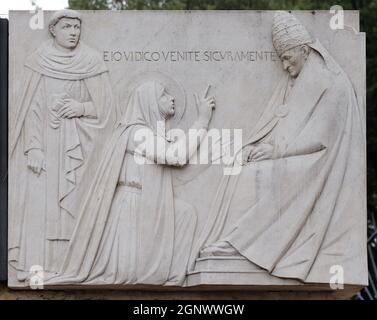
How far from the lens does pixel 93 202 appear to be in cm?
2042

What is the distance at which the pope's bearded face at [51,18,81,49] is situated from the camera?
815 inches

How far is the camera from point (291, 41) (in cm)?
2056

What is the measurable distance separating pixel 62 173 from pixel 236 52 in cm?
240

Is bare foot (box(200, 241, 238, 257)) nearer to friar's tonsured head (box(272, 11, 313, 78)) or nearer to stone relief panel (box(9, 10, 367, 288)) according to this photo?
stone relief panel (box(9, 10, 367, 288))

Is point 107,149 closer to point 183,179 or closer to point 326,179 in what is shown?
point 183,179

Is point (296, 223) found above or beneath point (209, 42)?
beneath

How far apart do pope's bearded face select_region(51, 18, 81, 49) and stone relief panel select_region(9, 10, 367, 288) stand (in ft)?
0.08

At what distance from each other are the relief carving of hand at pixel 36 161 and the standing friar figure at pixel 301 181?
1962 mm

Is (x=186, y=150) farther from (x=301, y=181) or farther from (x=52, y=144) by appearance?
(x=52, y=144)

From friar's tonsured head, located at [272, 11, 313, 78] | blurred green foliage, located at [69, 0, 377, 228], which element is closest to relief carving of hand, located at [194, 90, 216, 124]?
friar's tonsured head, located at [272, 11, 313, 78]

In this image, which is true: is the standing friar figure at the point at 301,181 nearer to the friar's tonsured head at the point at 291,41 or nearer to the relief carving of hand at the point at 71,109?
the friar's tonsured head at the point at 291,41

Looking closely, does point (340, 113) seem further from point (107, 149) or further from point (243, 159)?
point (107, 149)

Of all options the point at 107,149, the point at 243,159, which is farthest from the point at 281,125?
the point at 107,149

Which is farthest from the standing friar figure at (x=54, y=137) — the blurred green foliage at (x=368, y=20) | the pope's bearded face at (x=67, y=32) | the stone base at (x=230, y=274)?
→ the blurred green foliage at (x=368, y=20)
